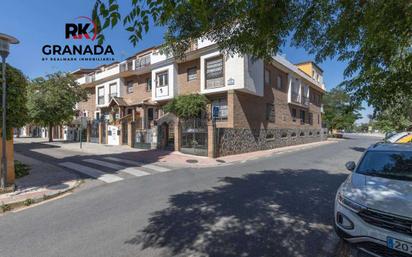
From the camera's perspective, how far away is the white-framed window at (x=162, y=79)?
19.7 m

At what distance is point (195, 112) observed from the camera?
635 inches

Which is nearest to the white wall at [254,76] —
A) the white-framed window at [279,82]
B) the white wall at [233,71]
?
the white wall at [233,71]

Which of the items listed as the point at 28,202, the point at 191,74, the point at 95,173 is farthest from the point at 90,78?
the point at 28,202

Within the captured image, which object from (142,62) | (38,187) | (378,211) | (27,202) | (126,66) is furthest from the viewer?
(126,66)

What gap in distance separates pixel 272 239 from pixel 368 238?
1.38 metres

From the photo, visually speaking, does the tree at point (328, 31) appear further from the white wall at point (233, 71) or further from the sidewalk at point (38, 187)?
the white wall at point (233, 71)

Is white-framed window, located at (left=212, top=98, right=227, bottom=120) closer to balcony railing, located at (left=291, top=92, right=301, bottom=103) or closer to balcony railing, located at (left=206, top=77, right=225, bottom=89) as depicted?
balcony railing, located at (left=206, top=77, right=225, bottom=89)

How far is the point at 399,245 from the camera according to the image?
2662 millimetres

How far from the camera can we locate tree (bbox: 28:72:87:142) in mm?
23859


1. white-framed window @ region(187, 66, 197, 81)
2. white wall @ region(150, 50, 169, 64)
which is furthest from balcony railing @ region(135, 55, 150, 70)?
white-framed window @ region(187, 66, 197, 81)

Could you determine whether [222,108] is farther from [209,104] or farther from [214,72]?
[214,72]

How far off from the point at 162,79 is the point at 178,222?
1736 cm

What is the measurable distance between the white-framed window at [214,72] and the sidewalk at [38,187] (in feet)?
37.0

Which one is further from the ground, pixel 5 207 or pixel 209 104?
pixel 209 104
